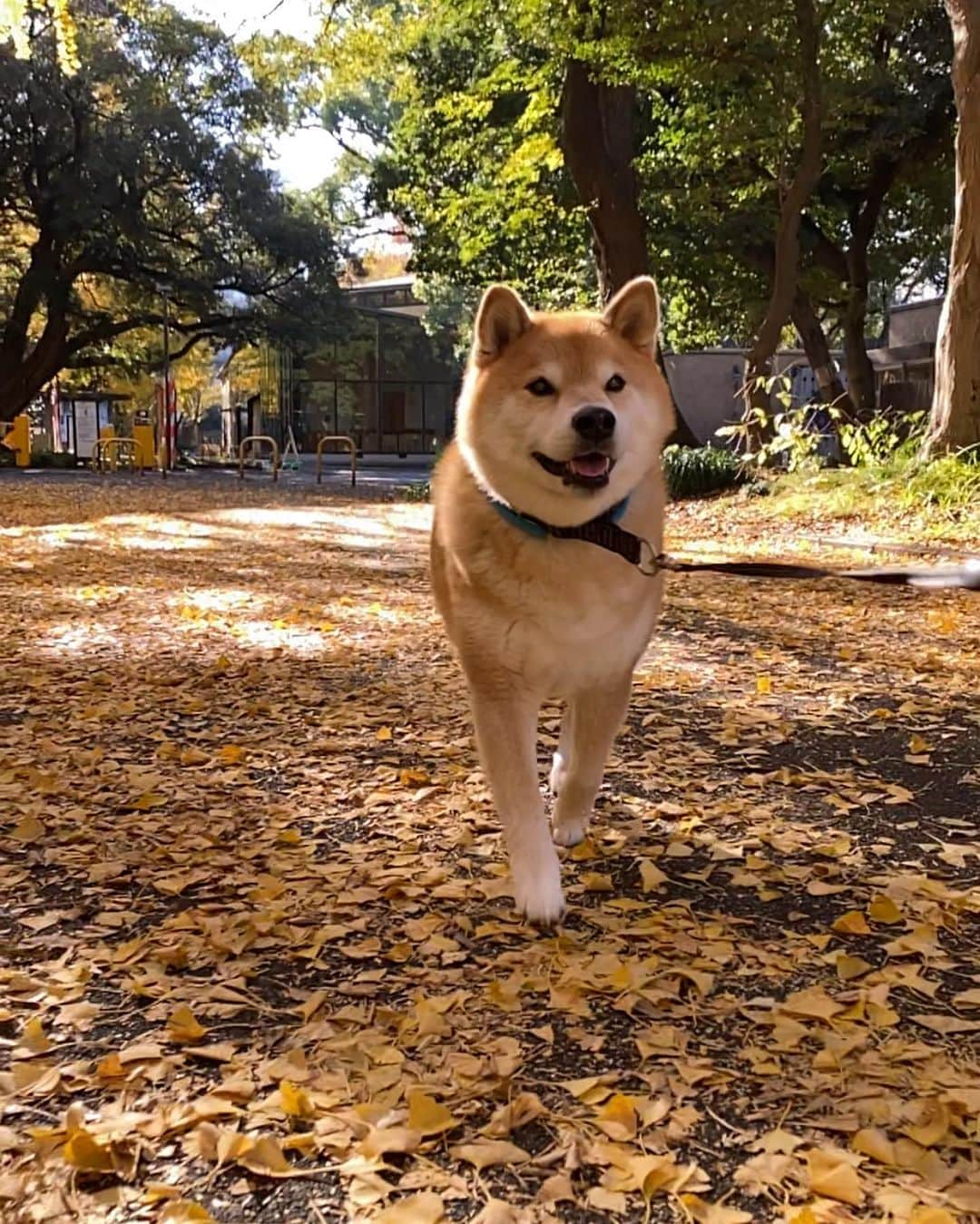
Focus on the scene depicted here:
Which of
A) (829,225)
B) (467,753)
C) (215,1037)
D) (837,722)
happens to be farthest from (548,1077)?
(829,225)

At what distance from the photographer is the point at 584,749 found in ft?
9.50

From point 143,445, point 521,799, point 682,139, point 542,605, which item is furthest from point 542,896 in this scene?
point 143,445

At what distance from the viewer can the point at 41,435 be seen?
36969mm

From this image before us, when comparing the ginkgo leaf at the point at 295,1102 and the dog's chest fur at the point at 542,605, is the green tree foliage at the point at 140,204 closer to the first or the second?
the dog's chest fur at the point at 542,605

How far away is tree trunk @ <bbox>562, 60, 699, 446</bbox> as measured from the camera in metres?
15.7

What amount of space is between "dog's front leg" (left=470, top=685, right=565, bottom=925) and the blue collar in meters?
0.40

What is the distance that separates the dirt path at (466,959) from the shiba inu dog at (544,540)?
1.31 ft

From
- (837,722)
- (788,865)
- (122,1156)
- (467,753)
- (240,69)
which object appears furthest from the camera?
(240,69)

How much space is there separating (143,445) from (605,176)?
15356mm

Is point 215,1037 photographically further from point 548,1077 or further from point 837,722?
point 837,722

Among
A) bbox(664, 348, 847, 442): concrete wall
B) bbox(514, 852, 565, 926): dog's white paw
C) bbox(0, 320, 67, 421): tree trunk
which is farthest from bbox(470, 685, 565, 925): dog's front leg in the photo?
bbox(0, 320, 67, 421): tree trunk

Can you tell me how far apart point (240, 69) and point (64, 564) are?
23.3 m

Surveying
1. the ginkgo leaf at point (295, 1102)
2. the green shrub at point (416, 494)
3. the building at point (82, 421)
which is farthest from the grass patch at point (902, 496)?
→ the building at point (82, 421)

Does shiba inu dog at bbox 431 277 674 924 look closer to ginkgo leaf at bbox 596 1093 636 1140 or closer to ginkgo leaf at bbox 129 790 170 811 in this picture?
ginkgo leaf at bbox 596 1093 636 1140
